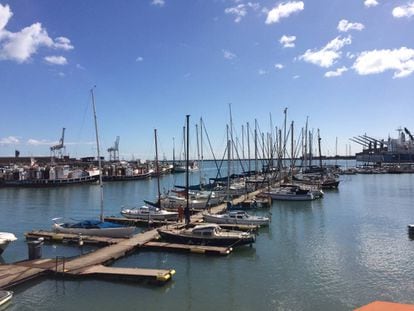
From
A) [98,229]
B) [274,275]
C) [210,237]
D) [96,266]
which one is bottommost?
[274,275]

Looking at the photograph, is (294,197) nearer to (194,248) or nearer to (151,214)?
(151,214)

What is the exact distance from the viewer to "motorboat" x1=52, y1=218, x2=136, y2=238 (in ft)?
126

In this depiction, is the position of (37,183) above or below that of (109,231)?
above

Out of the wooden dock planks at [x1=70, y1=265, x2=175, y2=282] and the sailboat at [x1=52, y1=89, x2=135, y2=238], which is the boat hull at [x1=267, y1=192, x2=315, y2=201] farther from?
the wooden dock planks at [x1=70, y1=265, x2=175, y2=282]

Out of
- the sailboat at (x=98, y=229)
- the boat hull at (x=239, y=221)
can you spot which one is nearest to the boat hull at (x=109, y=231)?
the sailboat at (x=98, y=229)

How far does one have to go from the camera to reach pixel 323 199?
242ft

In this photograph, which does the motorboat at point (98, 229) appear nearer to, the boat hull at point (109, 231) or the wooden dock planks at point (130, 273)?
the boat hull at point (109, 231)

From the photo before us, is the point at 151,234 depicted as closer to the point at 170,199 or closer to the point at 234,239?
the point at 234,239

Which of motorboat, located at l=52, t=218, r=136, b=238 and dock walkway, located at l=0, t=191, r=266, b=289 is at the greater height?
motorboat, located at l=52, t=218, r=136, b=238

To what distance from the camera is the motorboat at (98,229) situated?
126 feet

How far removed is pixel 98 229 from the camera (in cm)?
3922

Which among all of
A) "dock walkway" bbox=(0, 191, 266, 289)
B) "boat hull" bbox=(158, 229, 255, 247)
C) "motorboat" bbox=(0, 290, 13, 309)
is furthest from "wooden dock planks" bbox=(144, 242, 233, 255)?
"motorboat" bbox=(0, 290, 13, 309)

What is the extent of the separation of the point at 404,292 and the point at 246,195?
4736cm

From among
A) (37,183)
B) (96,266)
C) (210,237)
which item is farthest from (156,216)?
(37,183)
